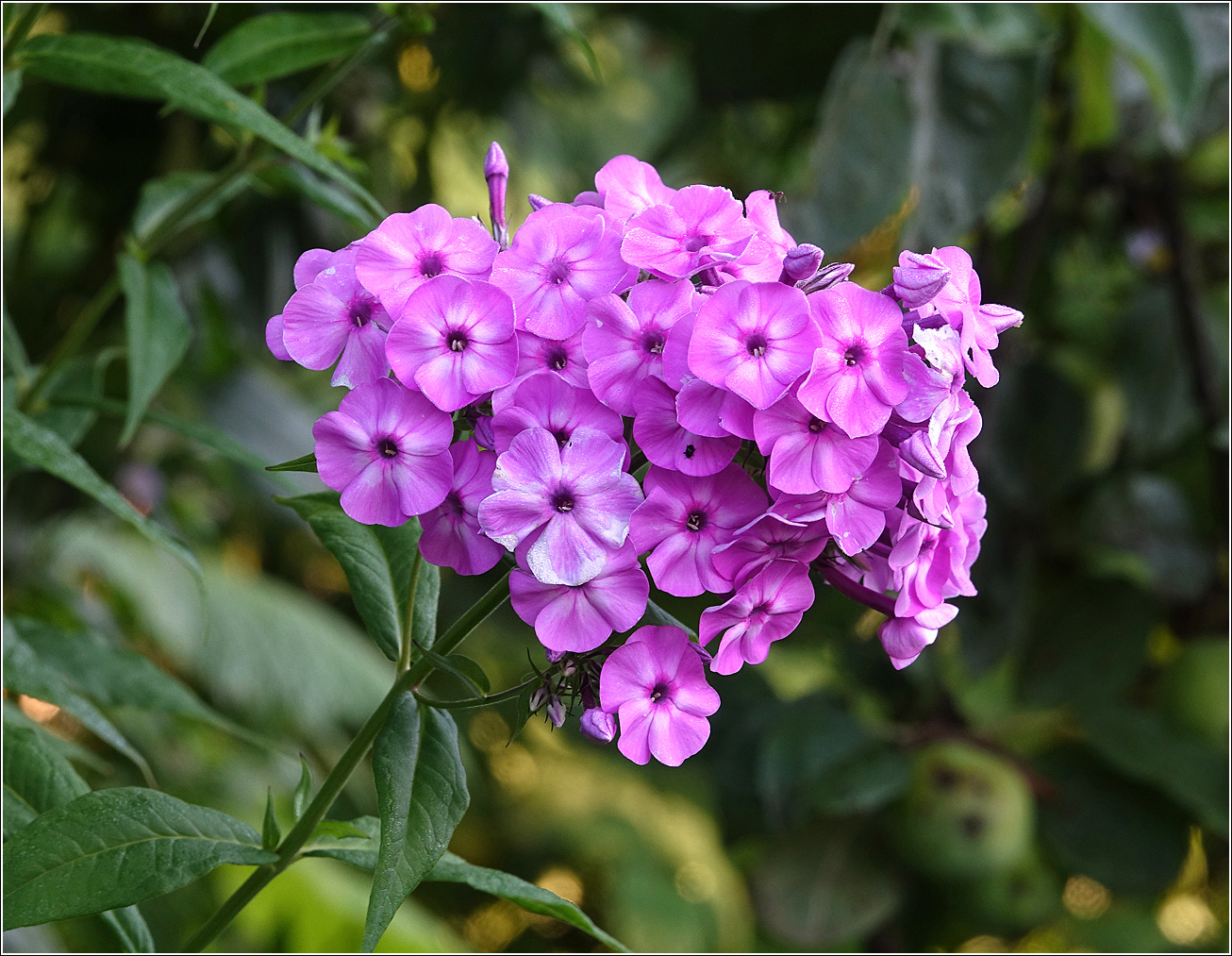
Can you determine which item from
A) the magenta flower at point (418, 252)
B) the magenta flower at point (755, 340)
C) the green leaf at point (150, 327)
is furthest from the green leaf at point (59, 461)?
the magenta flower at point (755, 340)

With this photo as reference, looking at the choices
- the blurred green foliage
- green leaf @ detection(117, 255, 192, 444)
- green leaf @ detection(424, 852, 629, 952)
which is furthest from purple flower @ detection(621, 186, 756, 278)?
the blurred green foliage

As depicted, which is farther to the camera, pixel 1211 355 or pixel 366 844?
pixel 1211 355

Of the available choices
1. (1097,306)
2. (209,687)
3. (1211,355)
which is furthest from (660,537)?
(209,687)

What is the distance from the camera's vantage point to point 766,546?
37 centimetres

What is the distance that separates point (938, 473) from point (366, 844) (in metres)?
0.28

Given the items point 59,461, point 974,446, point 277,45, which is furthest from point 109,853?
point 974,446

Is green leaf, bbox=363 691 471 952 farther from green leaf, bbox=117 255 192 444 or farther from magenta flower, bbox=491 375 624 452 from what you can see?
green leaf, bbox=117 255 192 444

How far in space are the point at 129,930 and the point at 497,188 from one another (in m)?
0.37

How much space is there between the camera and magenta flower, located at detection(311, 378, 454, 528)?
14.6 inches

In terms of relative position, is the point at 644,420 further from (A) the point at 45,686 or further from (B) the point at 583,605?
(A) the point at 45,686

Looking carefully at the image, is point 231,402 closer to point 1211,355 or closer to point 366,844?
point 366,844

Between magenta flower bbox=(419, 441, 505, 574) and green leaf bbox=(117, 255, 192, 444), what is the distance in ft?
0.95

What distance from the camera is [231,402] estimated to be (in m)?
1.21

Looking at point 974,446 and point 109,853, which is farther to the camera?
point 974,446
